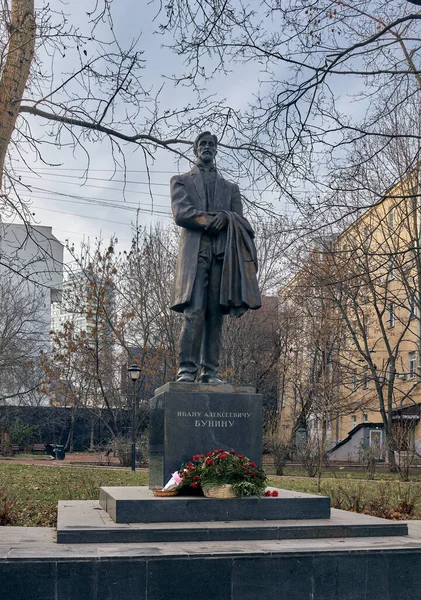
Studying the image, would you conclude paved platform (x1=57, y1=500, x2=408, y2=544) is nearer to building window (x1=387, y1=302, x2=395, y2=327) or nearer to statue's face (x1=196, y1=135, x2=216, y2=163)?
statue's face (x1=196, y1=135, x2=216, y2=163)

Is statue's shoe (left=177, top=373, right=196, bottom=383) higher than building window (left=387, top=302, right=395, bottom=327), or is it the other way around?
building window (left=387, top=302, right=395, bottom=327)

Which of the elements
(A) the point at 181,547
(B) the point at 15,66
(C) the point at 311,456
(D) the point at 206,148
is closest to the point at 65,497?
(D) the point at 206,148

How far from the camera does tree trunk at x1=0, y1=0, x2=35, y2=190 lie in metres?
12.3

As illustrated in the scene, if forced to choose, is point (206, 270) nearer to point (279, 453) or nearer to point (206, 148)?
point (206, 148)

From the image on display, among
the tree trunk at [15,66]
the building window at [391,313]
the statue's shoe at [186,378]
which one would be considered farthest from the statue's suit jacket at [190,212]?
the building window at [391,313]

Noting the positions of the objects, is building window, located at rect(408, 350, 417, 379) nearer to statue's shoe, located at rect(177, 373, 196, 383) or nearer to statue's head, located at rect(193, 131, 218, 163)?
statue's head, located at rect(193, 131, 218, 163)

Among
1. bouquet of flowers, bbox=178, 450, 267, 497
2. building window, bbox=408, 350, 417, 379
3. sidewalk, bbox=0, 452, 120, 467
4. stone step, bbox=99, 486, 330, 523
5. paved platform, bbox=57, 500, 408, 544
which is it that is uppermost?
building window, bbox=408, 350, 417, 379

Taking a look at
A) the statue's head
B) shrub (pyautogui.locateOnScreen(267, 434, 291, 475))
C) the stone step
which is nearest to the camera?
the stone step

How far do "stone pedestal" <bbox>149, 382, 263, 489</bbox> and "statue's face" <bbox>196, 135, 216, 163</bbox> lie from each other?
9.32ft

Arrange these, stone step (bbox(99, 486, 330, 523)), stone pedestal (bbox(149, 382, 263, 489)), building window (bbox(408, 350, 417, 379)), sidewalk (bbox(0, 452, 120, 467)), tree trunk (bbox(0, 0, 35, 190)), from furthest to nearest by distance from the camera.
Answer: building window (bbox(408, 350, 417, 379)) < sidewalk (bbox(0, 452, 120, 467)) < tree trunk (bbox(0, 0, 35, 190)) < stone pedestal (bbox(149, 382, 263, 489)) < stone step (bbox(99, 486, 330, 523))

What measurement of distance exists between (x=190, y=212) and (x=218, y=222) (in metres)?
0.37

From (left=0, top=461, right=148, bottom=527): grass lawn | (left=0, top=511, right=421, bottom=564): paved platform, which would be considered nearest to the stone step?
(left=0, top=511, right=421, bottom=564): paved platform

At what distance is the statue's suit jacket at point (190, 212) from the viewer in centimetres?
907

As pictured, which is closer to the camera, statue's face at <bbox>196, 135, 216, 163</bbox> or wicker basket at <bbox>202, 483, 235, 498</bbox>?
wicker basket at <bbox>202, 483, 235, 498</bbox>
